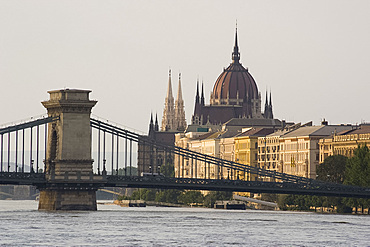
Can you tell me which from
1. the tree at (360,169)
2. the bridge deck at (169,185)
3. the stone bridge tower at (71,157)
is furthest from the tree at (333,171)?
the stone bridge tower at (71,157)

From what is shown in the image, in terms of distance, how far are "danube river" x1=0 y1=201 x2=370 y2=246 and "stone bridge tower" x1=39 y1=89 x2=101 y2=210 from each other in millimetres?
3040

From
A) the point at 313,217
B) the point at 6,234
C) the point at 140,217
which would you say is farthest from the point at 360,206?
the point at 6,234

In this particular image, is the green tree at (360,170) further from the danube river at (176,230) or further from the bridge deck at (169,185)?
the danube river at (176,230)

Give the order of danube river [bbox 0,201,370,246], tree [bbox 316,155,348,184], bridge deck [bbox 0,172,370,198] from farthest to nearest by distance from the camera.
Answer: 1. tree [bbox 316,155,348,184]
2. bridge deck [bbox 0,172,370,198]
3. danube river [bbox 0,201,370,246]

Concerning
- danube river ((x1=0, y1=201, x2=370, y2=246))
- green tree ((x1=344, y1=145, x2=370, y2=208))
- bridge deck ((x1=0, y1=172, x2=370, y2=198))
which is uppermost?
green tree ((x1=344, y1=145, x2=370, y2=208))

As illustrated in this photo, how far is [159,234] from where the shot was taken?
11581 centimetres

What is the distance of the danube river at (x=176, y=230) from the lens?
353 feet

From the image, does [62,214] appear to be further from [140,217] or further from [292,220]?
[292,220]

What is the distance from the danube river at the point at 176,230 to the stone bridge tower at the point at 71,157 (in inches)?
120

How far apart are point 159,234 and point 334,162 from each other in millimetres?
65938

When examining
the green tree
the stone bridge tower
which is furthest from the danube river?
the green tree

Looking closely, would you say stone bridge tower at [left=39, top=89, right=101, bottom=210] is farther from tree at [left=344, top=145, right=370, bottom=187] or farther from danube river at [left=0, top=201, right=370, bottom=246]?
tree at [left=344, top=145, right=370, bottom=187]

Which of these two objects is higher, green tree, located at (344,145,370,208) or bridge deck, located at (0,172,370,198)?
green tree, located at (344,145,370,208)

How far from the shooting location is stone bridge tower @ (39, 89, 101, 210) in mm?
152000
